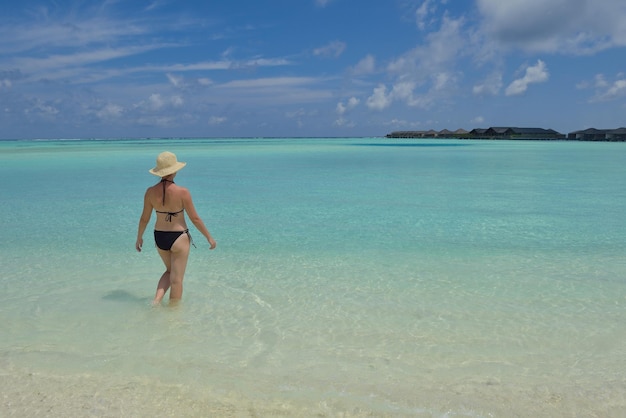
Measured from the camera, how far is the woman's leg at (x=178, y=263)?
4.48 m

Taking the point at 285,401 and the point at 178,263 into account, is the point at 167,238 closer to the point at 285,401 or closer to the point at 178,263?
the point at 178,263

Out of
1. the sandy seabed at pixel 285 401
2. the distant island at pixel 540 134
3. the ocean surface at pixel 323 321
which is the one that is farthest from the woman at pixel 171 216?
the distant island at pixel 540 134

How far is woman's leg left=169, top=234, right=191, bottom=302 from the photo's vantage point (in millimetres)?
4484

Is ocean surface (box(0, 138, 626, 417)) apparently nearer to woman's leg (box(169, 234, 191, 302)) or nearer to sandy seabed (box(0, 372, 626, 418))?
sandy seabed (box(0, 372, 626, 418))

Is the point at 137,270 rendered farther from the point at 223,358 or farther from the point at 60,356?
the point at 223,358

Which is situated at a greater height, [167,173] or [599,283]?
[167,173]

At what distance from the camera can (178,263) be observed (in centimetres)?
458

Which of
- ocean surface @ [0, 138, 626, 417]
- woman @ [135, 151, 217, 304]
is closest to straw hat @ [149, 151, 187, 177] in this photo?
woman @ [135, 151, 217, 304]

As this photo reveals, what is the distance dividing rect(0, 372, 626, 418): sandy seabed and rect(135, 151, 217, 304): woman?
1373mm

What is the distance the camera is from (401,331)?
13.8 ft

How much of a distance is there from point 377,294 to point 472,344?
4.43 feet

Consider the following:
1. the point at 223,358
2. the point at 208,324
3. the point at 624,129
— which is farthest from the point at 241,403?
the point at 624,129

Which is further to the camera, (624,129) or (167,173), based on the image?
(624,129)

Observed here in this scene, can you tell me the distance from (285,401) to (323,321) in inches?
53.4
